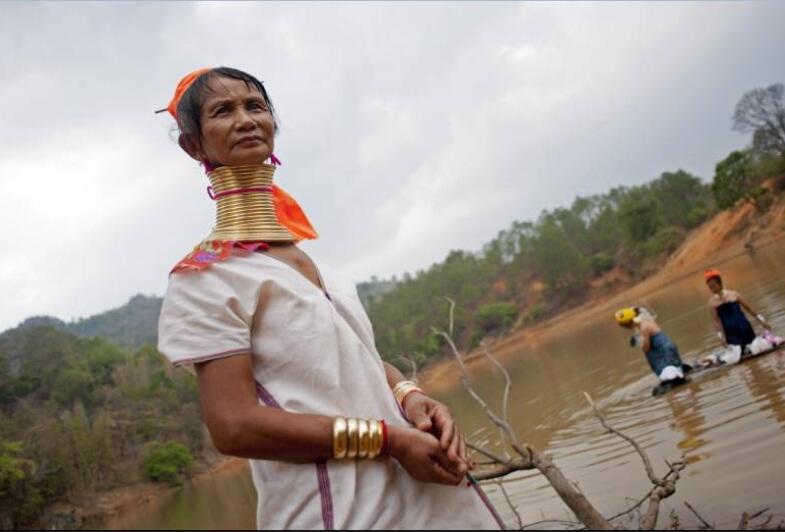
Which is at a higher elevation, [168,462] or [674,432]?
[168,462]

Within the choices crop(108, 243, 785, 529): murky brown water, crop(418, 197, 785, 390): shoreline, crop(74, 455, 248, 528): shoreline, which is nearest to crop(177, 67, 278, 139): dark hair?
crop(108, 243, 785, 529): murky brown water

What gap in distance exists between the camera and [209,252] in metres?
1.11

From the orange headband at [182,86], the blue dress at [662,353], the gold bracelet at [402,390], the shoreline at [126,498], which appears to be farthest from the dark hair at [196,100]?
the shoreline at [126,498]

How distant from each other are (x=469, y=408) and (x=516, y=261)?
32.9 metres

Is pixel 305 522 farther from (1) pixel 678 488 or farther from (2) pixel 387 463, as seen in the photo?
(1) pixel 678 488

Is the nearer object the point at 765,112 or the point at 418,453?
the point at 418,453

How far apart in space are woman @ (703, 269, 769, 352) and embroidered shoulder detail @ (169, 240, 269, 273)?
6.30 meters

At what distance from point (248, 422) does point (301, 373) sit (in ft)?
0.42

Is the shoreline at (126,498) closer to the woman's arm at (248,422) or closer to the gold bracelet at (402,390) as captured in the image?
the gold bracelet at (402,390)

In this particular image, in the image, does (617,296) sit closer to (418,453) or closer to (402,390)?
(402,390)

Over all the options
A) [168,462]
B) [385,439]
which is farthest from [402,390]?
[168,462]

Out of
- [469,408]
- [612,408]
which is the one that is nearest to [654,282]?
[469,408]

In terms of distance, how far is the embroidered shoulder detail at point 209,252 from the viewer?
1069mm

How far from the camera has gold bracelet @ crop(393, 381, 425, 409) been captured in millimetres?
1305
